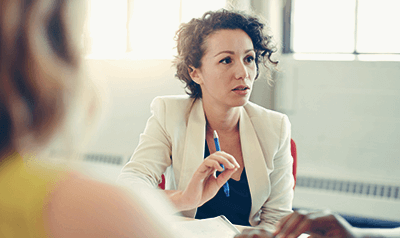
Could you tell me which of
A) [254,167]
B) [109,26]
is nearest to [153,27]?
[109,26]

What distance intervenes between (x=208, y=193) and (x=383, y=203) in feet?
7.03

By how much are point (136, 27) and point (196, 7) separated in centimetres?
76

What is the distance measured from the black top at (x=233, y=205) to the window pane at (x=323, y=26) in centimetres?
225

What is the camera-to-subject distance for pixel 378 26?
10.5 feet

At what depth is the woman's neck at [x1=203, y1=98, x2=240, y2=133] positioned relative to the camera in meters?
1.71

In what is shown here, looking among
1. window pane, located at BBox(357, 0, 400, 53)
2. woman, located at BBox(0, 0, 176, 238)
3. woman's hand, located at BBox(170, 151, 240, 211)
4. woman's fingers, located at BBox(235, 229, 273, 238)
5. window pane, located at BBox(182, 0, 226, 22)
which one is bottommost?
woman's hand, located at BBox(170, 151, 240, 211)

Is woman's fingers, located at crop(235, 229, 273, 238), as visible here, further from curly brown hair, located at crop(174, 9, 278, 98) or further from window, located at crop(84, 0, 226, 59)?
window, located at crop(84, 0, 226, 59)

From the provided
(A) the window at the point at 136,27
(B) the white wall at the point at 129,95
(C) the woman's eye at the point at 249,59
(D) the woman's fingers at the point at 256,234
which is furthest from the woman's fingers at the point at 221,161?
(A) the window at the point at 136,27

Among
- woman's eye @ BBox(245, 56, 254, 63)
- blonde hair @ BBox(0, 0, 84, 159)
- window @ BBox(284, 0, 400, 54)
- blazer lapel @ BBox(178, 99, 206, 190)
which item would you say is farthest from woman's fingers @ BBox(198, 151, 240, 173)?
window @ BBox(284, 0, 400, 54)

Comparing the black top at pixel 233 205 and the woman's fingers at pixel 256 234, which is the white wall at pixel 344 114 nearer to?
the black top at pixel 233 205

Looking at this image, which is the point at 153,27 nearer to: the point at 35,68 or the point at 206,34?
the point at 206,34

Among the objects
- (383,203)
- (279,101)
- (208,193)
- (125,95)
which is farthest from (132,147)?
(208,193)

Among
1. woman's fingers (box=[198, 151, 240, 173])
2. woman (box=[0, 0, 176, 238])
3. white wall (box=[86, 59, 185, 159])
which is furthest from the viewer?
white wall (box=[86, 59, 185, 159])

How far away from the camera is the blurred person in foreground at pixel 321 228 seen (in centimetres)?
69
